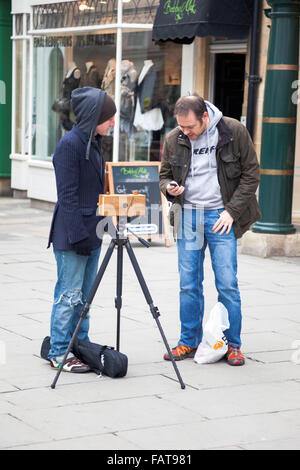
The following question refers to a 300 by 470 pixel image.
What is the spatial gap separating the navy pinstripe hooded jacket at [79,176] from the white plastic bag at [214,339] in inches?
37.3

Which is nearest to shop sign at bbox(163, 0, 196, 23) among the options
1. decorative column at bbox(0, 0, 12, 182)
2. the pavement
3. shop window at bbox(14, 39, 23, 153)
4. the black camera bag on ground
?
the pavement

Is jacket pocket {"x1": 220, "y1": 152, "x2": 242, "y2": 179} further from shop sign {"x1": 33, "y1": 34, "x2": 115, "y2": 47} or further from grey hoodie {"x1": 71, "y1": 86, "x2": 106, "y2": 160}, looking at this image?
shop sign {"x1": 33, "y1": 34, "x2": 115, "y2": 47}

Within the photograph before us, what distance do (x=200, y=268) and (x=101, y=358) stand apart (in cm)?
96

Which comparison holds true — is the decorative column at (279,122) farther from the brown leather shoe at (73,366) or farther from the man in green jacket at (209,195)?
the brown leather shoe at (73,366)

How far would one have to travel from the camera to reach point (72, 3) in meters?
14.2

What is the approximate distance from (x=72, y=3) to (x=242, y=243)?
5.63 metres

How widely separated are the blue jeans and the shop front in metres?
7.25

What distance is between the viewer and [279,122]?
1041 centimetres

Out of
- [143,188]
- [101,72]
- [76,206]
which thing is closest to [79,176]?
[76,206]

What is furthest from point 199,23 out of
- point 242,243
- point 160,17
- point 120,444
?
point 120,444

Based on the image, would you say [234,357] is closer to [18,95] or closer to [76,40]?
[76,40]

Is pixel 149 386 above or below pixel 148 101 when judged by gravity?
below

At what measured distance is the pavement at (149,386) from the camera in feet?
14.8

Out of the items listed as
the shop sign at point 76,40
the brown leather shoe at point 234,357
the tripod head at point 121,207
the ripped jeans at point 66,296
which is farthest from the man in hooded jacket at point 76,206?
the shop sign at point 76,40
